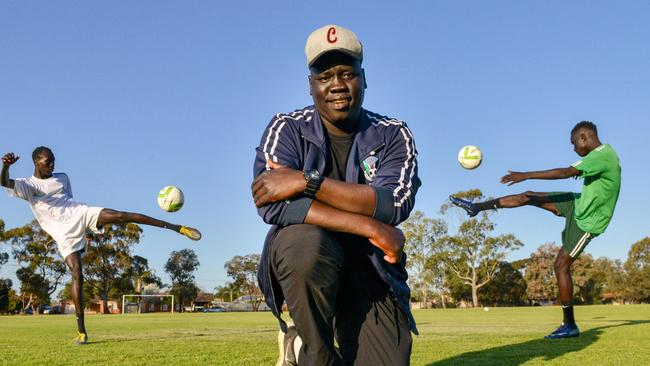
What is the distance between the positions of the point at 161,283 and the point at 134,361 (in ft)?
248

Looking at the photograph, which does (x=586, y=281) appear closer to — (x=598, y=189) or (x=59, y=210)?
(x=598, y=189)

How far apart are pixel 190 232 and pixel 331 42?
6649 millimetres

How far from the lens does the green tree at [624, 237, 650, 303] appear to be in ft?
272

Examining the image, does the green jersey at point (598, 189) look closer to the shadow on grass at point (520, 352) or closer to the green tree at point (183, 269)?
the shadow on grass at point (520, 352)

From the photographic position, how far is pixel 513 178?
7258 millimetres

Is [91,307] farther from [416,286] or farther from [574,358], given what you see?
[574,358]

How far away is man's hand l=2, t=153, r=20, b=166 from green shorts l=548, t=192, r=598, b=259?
7.37 meters

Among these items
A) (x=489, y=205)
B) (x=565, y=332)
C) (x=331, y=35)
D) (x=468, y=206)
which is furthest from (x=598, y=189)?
(x=331, y=35)

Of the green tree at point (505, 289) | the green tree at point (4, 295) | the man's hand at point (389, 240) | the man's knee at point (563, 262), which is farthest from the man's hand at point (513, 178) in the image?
the green tree at point (505, 289)

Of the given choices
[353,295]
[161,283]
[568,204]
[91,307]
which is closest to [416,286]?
[161,283]

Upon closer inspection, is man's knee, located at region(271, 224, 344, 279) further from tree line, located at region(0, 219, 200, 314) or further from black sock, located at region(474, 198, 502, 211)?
tree line, located at region(0, 219, 200, 314)

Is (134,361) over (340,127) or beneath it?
beneath

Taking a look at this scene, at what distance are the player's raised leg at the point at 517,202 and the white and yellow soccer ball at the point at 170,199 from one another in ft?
20.6

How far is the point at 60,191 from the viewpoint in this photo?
852cm
